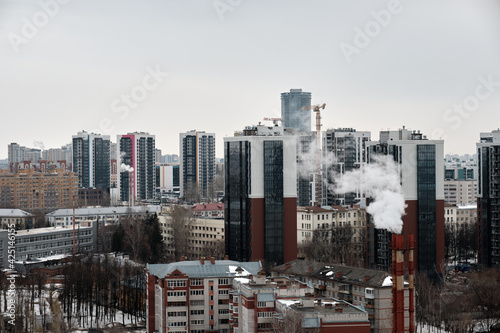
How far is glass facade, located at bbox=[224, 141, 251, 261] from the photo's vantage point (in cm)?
2839

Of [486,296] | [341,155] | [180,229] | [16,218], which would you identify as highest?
[341,155]

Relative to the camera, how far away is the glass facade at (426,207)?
28016 mm

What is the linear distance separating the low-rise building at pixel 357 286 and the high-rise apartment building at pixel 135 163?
40.1 meters

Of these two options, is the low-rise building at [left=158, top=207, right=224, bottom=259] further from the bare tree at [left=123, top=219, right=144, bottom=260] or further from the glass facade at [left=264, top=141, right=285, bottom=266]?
the glass facade at [left=264, top=141, right=285, bottom=266]

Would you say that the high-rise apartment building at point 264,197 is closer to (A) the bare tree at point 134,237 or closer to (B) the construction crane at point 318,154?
(A) the bare tree at point 134,237

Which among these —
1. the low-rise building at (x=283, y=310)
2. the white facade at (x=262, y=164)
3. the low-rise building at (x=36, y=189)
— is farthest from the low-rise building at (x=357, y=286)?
the low-rise building at (x=36, y=189)

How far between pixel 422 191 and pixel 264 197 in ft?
17.8

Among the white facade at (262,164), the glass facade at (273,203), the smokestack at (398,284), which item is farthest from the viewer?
the white facade at (262,164)

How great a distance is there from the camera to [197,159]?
67.4m

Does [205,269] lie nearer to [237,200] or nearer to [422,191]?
[237,200]

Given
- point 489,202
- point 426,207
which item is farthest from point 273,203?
point 489,202

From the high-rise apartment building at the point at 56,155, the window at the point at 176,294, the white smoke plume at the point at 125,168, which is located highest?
the high-rise apartment building at the point at 56,155

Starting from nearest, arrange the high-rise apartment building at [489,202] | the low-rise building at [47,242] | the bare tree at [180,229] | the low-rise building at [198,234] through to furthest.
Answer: the high-rise apartment building at [489,202] < the low-rise building at [47,242] < the bare tree at [180,229] < the low-rise building at [198,234]

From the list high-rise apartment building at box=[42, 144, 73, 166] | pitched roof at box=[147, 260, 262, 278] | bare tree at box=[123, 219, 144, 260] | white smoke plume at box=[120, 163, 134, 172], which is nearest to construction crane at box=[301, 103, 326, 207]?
bare tree at box=[123, 219, 144, 260]
